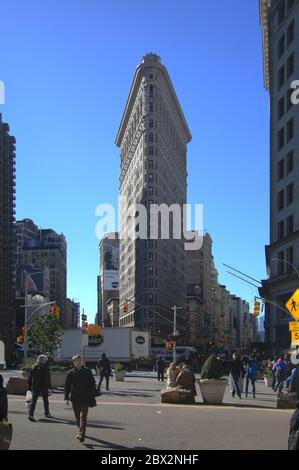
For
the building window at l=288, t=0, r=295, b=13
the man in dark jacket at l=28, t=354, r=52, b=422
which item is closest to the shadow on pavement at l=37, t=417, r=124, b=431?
the man in dark jacket at l=28, t=354, r=52, b=422

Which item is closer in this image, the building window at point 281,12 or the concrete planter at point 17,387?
the concrete planter at point 17,387

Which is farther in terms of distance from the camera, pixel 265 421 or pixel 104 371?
pixel 104 371

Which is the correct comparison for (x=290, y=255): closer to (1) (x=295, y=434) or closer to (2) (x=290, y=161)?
(2) (x=290, y=161)

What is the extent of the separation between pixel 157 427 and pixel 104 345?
4142 cm

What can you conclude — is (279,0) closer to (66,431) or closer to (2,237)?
(66,431)

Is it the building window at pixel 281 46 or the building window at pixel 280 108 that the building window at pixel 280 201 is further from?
the building window at pixel 281 46

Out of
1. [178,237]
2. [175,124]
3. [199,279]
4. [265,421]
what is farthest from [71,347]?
[199,279]

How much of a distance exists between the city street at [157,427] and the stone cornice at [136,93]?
128 meters

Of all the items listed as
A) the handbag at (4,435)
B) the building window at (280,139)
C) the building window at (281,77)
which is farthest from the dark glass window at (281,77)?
the handbag at (4,435)

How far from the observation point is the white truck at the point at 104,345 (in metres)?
54.1

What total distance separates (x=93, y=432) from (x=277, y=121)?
183ft

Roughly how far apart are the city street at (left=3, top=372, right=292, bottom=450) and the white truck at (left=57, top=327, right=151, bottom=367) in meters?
33.4

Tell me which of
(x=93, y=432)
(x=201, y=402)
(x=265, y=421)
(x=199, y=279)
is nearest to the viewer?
(x=93, y=432)

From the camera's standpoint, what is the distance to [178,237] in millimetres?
145500
